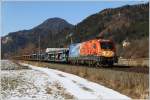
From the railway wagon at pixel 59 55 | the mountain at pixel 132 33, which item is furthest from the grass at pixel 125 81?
the mountain at pixel 132 33

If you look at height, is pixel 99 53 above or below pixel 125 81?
above

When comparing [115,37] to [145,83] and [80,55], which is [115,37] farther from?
[145,83]

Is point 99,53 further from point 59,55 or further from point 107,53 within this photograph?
point 59,55

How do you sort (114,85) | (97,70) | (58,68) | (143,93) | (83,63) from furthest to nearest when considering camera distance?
1. (58,68)
2. (83,63)
3. (97,70)
4. (114,85)
5. (143,93)

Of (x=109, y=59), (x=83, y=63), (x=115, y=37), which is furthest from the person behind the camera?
(x=115, y=37)

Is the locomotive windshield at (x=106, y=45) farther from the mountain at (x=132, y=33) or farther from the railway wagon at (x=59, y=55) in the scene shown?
the railway wagon at (x=59, y=55)

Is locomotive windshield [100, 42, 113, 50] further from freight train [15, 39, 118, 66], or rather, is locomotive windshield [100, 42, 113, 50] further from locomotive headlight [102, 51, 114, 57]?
locomotive headlight [102, 51, 114, 57]

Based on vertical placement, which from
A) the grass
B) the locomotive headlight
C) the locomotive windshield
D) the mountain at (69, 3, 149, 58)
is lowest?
the grass

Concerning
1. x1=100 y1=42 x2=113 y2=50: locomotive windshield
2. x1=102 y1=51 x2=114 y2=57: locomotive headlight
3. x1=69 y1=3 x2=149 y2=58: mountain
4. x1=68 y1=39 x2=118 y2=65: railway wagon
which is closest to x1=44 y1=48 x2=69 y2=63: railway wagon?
x1=69 y1=3 x2=149 y2=58: mountain

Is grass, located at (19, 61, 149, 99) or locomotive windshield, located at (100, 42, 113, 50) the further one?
locomotive windshield, located at (100, 42, 113, 50)

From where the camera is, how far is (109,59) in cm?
4294

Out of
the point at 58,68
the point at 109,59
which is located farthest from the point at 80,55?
the point at 109,59

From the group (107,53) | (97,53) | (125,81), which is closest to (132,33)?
(97,53)

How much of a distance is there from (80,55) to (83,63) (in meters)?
1.36
